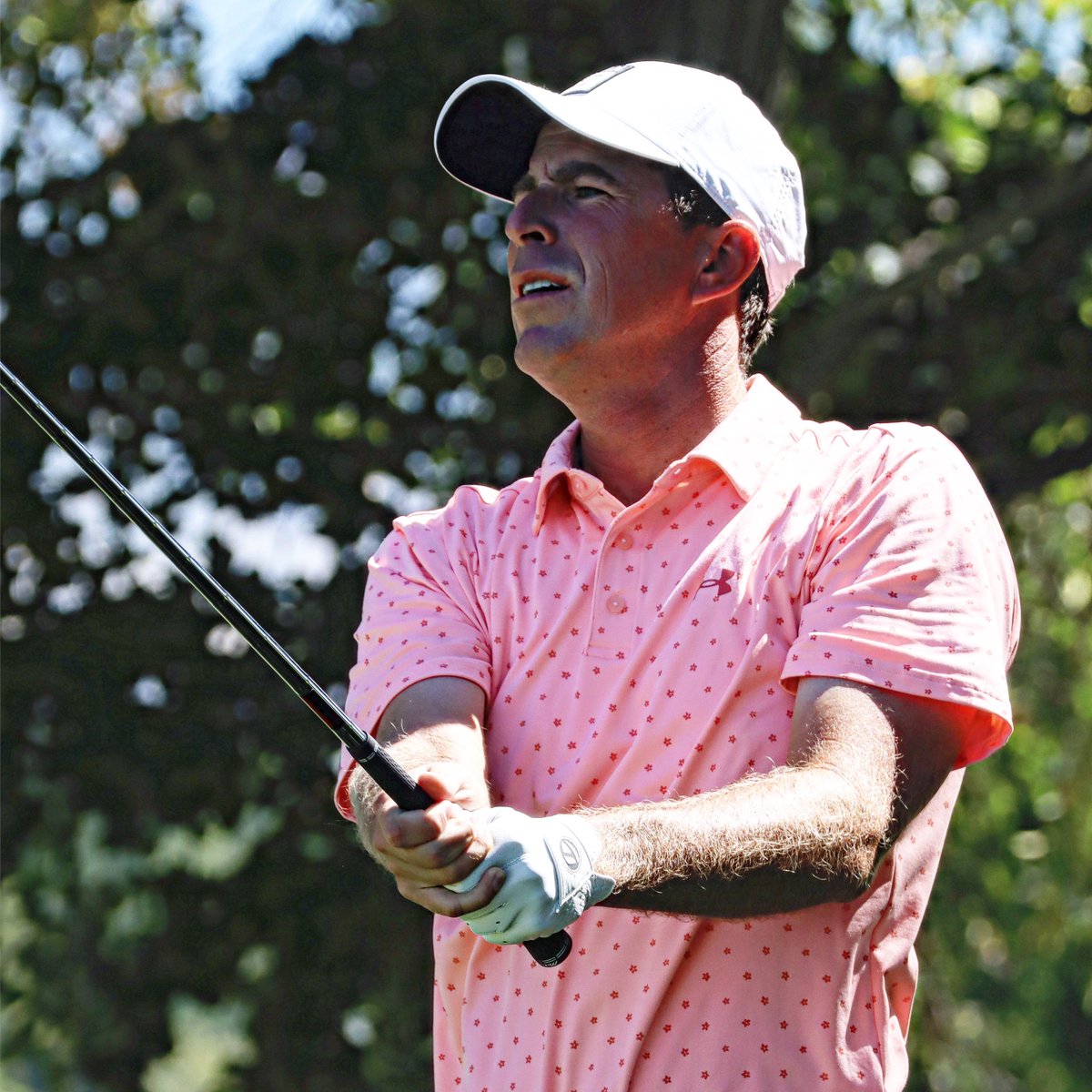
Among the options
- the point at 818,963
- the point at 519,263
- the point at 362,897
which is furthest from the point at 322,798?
the point at 818,963

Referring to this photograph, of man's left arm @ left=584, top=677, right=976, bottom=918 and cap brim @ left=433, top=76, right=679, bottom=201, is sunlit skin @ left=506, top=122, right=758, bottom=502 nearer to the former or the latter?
cap brim @ left=433, top=76, right=679, bottom=201

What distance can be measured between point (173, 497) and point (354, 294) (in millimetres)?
853

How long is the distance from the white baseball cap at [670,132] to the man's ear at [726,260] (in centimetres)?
2

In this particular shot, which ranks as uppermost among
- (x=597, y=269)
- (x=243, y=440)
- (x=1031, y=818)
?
(x=597, y=269)

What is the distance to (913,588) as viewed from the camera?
6.92 feet

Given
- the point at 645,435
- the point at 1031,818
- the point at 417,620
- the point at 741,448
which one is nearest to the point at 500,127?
the point at 645,435

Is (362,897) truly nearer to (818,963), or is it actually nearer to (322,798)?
(322,798)

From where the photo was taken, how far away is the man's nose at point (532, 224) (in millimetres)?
2537

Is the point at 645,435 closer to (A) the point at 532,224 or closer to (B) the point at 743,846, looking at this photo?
(A) the point at 532,224

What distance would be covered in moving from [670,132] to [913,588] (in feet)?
2.55

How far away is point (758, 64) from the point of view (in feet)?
18.3

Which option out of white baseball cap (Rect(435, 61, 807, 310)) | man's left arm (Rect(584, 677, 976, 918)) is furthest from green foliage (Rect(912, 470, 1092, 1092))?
man's left arm (Rect(584, 677, 976, 918))

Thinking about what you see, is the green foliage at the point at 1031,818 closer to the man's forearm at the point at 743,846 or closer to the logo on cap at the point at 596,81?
the logo on cap at the point at 596,81

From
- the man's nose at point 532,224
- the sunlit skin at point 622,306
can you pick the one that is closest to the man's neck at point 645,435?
the sunlit skin at point 622,306
